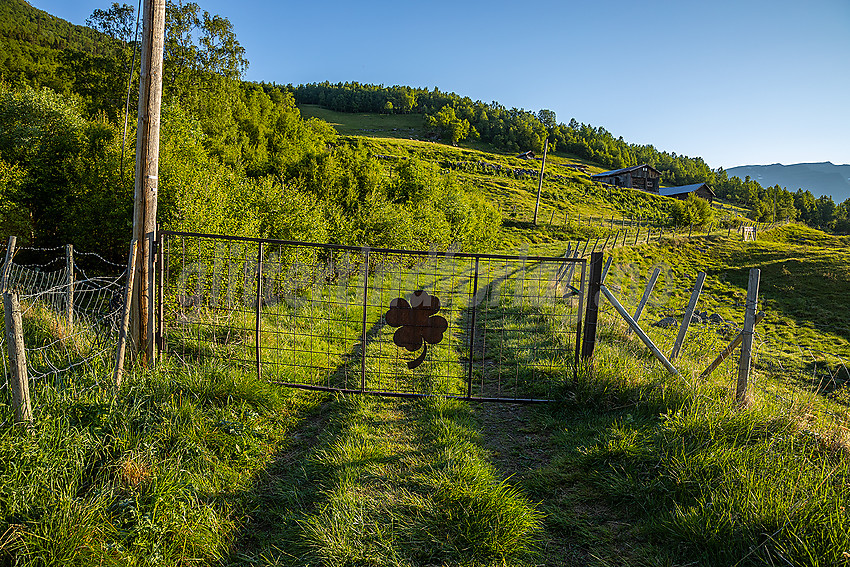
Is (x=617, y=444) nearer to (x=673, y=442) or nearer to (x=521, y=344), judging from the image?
(x=673, y=442)

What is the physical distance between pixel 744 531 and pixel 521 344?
228 inches

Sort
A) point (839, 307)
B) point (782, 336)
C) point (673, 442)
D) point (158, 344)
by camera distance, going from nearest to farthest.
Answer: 1. point (673, 442)
2. point (158, 344)
3. point (782, 336)
4. point (839, 307)

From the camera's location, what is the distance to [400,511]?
3607mm

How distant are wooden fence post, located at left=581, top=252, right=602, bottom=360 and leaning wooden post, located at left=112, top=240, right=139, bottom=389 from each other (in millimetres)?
5528

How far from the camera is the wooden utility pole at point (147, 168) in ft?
17.7

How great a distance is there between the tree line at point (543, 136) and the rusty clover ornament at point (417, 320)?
70.9m

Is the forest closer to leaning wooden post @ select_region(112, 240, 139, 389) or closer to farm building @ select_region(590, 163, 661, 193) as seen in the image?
leaning wooden post @ select_region(112, 240, 139, 389)

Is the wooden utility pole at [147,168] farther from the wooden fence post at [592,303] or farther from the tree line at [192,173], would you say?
the tree line at [192,173]

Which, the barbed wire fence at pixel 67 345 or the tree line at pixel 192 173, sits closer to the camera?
the barbed wire fence at pixel 67 345

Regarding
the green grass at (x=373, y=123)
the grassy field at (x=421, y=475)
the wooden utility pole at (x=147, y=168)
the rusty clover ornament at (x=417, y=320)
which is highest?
the green grass at (x=373, y=123)

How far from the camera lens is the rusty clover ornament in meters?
6.41

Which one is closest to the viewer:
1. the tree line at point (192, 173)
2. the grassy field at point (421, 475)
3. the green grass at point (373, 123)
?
the grassy field at point (421, 475)

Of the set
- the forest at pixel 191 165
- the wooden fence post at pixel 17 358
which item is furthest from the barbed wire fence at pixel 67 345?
the forest at pixel 191 165

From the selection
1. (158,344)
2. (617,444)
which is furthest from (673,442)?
(158,344)
